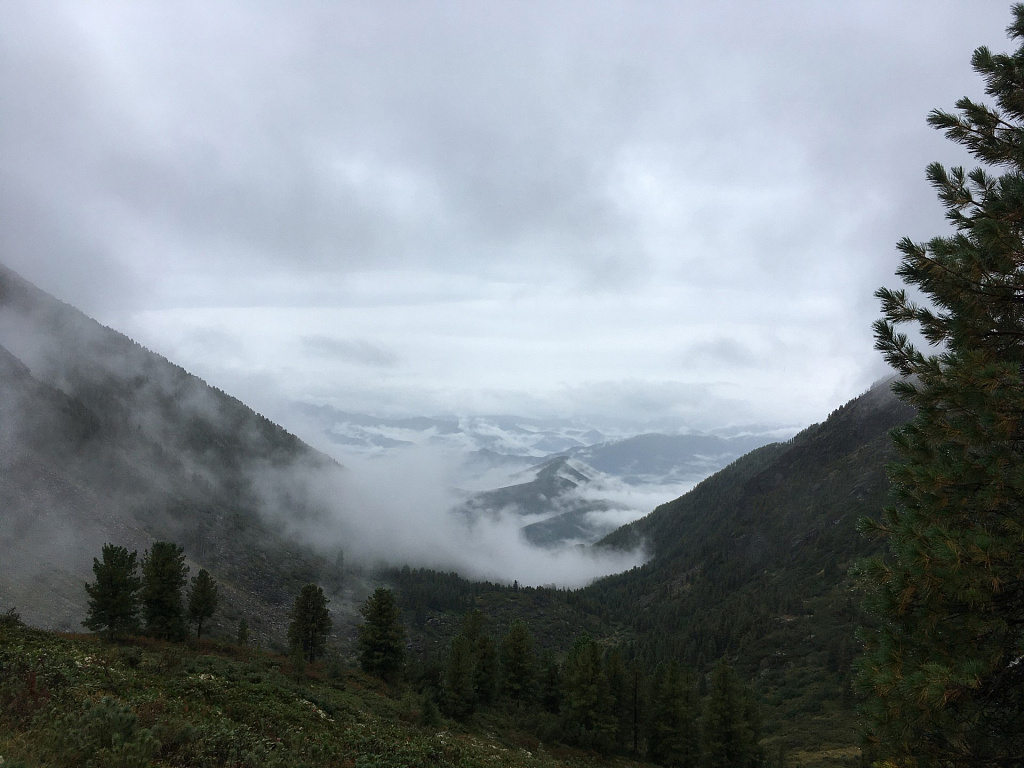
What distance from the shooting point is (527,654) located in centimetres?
6475

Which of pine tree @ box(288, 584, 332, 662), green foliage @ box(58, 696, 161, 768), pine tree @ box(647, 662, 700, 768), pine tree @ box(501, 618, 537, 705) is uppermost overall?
green foliage @ box(58, 696, 161, 768)

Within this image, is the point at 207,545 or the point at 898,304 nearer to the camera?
the point at 898,304

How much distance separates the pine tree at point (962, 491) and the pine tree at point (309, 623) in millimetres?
65182

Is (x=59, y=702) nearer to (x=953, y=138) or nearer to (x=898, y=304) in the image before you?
(x=898, y=304)

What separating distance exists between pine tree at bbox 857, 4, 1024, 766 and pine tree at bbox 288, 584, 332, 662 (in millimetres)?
65182

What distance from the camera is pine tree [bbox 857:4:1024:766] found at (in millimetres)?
7914

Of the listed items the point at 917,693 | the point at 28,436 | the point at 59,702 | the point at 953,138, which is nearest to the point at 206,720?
the point at 59,702

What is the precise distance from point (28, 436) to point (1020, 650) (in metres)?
202

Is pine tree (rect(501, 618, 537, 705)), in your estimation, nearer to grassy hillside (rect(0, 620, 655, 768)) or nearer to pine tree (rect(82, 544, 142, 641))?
grassy hillside (rect(0, 620, 655, 768))

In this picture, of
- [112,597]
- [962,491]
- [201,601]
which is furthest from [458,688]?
[962,491]

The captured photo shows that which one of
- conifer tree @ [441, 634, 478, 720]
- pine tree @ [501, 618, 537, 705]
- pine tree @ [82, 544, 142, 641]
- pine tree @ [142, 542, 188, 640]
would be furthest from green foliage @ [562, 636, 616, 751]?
pine tree @ [82, 544, 142, 641]

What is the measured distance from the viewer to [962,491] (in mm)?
8945

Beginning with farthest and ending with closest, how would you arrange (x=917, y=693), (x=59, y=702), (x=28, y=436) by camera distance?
(x=28, y=436), (x=59, y=702), (x=917, y=693)

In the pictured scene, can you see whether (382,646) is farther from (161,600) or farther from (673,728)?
(673,728)
